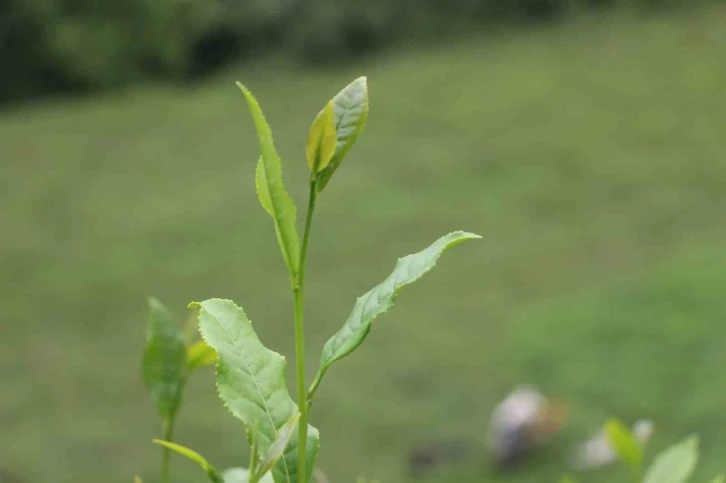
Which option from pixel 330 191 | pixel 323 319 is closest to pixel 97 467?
pixel 323 319

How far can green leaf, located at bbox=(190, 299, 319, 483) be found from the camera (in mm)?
278

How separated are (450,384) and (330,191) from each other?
1.64 meters

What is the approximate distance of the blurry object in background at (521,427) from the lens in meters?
2.74

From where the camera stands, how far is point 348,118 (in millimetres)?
285

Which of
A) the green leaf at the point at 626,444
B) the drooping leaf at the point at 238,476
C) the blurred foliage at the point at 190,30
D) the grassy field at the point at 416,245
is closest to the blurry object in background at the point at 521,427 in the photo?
the grassy field at the point at 416,245

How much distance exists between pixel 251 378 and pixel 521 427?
100 inches

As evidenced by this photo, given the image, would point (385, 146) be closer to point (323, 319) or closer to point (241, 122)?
point (241, 122)

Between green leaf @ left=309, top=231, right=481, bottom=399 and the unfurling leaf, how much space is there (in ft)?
0.12

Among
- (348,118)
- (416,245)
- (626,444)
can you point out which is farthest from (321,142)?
(416,245)

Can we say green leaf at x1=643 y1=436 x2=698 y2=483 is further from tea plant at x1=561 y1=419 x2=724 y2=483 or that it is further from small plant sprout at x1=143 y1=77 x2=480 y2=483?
small plant sprout at x1=143 y1=77 x2=480 y2=483

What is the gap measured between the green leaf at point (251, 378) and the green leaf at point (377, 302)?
0.02 metres

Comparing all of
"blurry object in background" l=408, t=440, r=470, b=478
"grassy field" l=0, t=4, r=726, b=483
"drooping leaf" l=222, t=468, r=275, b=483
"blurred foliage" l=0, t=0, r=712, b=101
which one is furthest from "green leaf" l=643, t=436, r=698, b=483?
"blurred foliage" l=0, t=0, r=712, b=101

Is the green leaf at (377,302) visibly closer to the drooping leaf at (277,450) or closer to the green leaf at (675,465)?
the drooping leaf at (277,450)

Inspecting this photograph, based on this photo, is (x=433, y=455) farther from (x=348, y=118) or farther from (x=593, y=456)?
(x=348, y=118)
